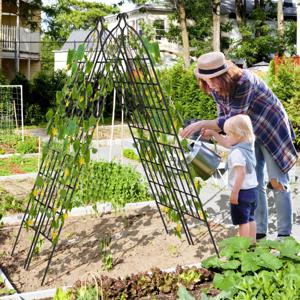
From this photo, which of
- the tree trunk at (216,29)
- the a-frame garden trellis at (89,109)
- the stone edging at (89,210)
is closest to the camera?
the a-frame garden trellis at (89,109)

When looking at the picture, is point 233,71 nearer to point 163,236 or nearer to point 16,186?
point 163,236

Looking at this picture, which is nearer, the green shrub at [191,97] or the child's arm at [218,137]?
the child's arm at [218,137]

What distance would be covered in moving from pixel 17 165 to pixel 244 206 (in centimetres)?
695

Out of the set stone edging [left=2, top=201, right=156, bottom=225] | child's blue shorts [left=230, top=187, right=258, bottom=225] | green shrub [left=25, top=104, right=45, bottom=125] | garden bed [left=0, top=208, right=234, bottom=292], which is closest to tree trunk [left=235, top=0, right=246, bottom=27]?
green shrub [left=25, top=104, right=45, bottom=125]

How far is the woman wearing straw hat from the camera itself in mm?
4453

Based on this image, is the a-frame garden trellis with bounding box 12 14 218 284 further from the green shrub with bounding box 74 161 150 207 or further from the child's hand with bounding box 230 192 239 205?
the green shrub with bounding box 74 161 150 207

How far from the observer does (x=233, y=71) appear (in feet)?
14.7

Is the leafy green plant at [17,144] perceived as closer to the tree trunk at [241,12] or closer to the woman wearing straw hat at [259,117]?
the woman wearing straw hat at [259,117]

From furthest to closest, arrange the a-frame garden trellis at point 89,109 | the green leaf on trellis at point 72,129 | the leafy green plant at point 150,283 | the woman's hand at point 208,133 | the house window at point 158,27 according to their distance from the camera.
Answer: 1. the house window at point 158,27
2. the woman's hand at point 208,133
3. the a-frame garden trellis at point 89,109
4. the green leaf on trellis at point 72,129
5. the leafy green plant at point 150,283

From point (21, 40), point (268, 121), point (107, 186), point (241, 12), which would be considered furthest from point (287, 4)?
point (268, 121)

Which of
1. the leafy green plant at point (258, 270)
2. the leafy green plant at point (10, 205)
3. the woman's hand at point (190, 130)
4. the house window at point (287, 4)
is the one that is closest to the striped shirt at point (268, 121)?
the woman's hand at point (190, 130)

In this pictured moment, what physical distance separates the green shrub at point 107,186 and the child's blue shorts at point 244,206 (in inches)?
84.1

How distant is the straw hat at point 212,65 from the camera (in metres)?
4.37

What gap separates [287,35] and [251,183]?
29606 millimetres
